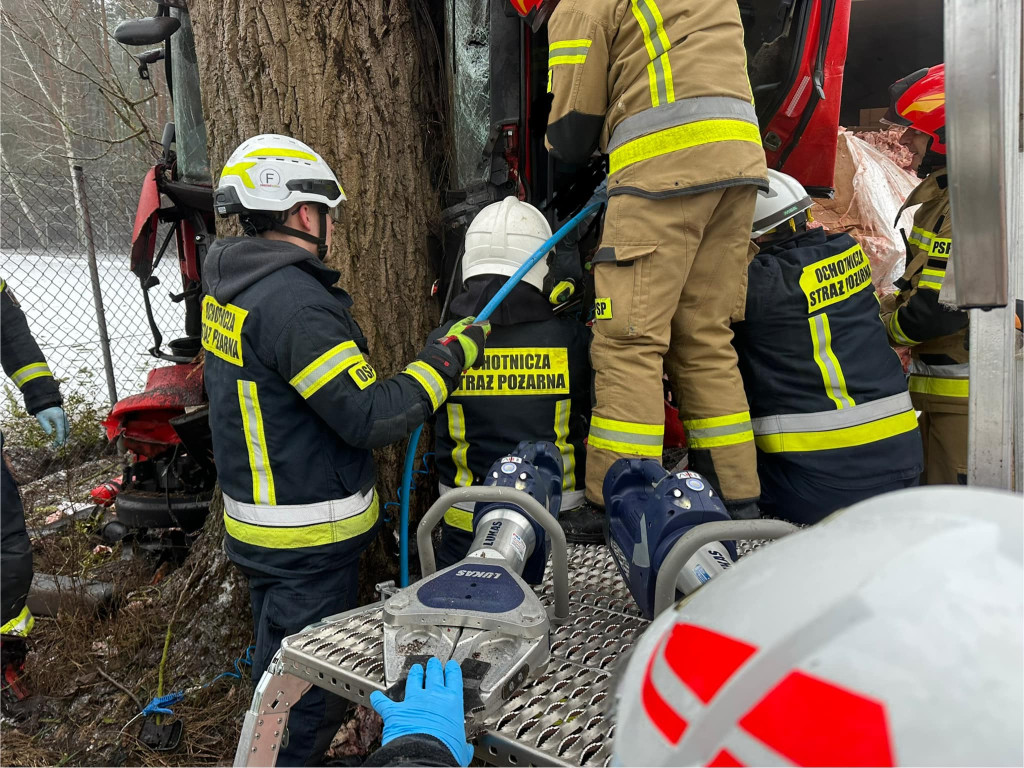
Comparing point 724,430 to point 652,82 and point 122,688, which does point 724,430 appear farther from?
point 122,688

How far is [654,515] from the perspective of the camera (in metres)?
1.62

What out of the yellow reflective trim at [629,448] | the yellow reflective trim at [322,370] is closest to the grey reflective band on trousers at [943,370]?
the yellow reflective trim at [629,448]

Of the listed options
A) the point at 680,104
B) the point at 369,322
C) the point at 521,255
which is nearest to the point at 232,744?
the point at 369,322

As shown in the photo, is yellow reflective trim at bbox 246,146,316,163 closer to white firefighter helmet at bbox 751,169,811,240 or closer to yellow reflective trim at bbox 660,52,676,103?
yellow reflective trim at bbox 660,52,676,103

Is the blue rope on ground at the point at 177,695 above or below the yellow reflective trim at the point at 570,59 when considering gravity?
below

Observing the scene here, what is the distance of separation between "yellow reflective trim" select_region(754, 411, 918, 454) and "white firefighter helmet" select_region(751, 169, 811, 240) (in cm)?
82

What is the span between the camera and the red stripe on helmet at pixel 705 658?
0.60 m

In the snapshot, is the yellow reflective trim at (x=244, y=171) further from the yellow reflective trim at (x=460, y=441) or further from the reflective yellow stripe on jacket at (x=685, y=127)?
the reflective yellow stripe on jacket at (x=685, y=127)

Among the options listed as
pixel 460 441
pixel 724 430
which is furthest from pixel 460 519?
pixel 724 430

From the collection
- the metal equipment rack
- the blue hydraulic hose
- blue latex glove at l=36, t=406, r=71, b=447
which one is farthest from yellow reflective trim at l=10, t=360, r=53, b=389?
the metal equipment rack

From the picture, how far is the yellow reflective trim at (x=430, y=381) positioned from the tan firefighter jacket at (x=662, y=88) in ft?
3.01

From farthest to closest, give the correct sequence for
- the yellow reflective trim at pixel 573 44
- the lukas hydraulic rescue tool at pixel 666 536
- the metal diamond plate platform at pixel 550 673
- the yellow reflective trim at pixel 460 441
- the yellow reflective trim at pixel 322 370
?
1. the yellow reflective trim at pixel 460 441
2. the yellow reflective trim at pixel 573 44
3. the yellow reflective trim at pixel 322 370
4. the lukas hydraulic rescue tool at pixel 666 536
5. the metal diamond plate platform at pixel 550 673

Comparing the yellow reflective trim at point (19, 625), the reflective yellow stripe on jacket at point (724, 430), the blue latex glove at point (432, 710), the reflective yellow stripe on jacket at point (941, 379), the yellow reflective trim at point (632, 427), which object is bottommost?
the yellow reflective trim at point (19, 625)

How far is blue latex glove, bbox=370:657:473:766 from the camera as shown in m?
1.09
